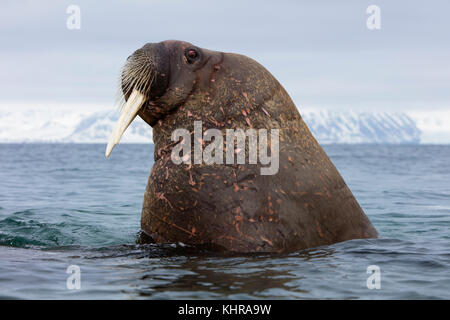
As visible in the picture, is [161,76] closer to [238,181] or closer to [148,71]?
[148,71]

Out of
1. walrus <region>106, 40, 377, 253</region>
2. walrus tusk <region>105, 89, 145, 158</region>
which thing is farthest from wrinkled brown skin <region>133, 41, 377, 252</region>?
walrus tusk <region>105, 89, 145, 158</region>

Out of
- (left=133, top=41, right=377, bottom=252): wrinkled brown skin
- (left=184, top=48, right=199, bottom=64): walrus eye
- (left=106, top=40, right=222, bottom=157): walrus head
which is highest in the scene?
(left=184, top=48, right=199, bottom=64): walrus eye

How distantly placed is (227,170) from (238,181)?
16cm

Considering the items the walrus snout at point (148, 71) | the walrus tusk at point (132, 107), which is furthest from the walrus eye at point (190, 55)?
the walrus tusk at point (132, 107)

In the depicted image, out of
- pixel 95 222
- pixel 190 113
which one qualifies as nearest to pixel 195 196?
pixel 190 113

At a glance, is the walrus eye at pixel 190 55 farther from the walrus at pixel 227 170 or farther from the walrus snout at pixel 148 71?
the walrus snout at pixel 148 71

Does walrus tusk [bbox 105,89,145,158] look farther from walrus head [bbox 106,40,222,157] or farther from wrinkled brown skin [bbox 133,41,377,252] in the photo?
wrinkled brown skin [bbox 133,41,377,252]

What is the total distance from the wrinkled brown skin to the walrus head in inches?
0.5

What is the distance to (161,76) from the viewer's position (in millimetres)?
6266

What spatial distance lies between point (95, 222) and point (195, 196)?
5.62 meters

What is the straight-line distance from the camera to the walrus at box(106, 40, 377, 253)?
598 centimetres

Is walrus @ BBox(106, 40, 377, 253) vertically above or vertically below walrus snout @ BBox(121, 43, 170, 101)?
below
